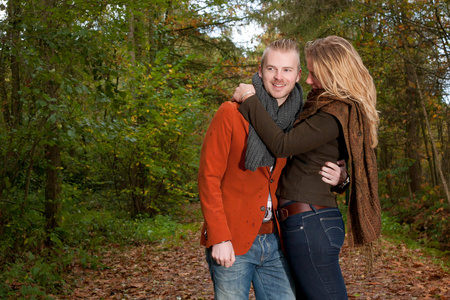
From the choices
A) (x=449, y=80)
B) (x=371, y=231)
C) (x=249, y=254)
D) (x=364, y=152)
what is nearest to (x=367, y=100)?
(x=364, y=152)

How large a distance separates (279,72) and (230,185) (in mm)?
707

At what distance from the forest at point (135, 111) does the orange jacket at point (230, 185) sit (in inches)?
108

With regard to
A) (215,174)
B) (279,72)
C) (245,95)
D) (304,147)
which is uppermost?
(279,72)

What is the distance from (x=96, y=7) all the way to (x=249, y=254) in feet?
13.0

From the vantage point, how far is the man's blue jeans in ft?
7.57

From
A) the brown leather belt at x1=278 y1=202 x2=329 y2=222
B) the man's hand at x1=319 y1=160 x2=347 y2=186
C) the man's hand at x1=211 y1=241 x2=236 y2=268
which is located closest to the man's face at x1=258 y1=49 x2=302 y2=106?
the man's hand at x1=319 y1=160 x2=347 y2=186

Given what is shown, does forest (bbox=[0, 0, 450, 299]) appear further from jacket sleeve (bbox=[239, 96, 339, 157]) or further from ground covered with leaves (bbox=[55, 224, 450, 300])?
jacket sleeve (bbox=[239, 96, 339, 157])

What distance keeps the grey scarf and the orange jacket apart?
0.08m

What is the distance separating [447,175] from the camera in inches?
388

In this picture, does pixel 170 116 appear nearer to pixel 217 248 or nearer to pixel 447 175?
pixel 447 175

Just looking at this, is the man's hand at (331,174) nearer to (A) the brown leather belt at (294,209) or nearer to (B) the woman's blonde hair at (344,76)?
(A) the brown leather belt at (294,209)

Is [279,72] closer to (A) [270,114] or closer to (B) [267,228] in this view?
(A) [270,114]

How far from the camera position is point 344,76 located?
2398 millimetres

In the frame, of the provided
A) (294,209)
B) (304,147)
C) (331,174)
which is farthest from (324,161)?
(294,209)
